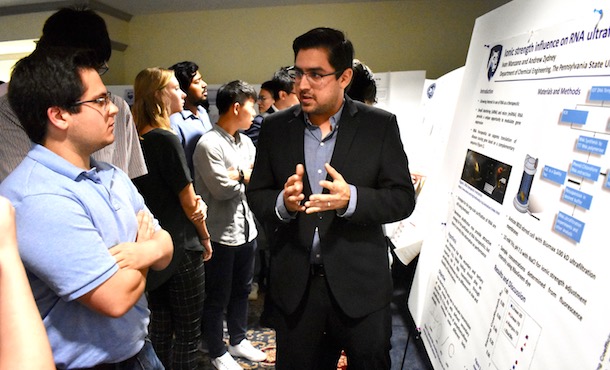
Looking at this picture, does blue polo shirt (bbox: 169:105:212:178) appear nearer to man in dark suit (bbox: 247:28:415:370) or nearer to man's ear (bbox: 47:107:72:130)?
man in dark suit (bbox: 247:28:415:370)

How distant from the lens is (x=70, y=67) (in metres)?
0.91

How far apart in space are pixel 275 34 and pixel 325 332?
436cm

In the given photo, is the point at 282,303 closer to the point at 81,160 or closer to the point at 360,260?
the point at 360,260

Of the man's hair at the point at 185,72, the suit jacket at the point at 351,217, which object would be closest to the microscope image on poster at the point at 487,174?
the suit jacket at the point at 351,217

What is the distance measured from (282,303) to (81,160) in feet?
2.67

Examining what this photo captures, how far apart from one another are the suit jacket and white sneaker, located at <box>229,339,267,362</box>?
112 centimetres

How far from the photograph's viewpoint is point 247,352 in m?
2.34

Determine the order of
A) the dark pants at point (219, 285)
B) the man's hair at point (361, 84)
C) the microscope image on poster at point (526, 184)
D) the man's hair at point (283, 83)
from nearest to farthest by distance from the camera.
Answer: the microscope image on poster at point (526, 184), the man's hair at point (361, 84), the dark pants at point (219, 285), the man's hair at point (283, 83)

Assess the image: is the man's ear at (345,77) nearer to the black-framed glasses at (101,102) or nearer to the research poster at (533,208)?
the research poster at (533,208)

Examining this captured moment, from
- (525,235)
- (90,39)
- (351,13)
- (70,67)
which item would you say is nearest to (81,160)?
(70,67)

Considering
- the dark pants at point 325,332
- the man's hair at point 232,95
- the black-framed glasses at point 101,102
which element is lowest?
the dark pants at point 325,332

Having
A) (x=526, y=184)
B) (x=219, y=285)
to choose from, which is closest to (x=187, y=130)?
(x=219, y=285)

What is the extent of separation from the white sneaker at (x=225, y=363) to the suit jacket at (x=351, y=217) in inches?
40.6

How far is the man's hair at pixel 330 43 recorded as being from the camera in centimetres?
133
